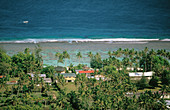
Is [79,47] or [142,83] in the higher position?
[79,47]

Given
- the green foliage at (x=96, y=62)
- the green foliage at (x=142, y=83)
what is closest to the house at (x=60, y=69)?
the green foliage at (x=96, y=62)

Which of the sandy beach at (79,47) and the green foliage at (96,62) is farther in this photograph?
the sandy beach at (79,47)

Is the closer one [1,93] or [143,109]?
[143,109]

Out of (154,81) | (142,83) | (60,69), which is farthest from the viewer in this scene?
(60,69)

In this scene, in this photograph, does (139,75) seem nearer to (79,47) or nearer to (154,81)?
(154,81)

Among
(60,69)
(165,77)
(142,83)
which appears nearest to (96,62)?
(60,69)

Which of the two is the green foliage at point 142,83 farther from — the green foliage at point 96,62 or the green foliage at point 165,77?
the green foliage at point 96,62

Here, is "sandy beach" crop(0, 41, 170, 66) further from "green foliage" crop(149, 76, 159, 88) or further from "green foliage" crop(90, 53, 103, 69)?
"green foliage" crop(149, 76, 159, 88)

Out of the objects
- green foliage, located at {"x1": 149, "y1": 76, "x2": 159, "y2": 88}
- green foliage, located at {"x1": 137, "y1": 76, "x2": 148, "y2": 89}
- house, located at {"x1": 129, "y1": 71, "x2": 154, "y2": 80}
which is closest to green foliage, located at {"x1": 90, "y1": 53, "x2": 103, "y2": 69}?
house, located at {"x1": 129, "y1": 71, "x2": 154, "y2": 80}

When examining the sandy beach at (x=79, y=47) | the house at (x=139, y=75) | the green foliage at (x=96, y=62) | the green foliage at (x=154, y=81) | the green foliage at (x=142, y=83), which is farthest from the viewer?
the sandy beach at (x=79, y=47)

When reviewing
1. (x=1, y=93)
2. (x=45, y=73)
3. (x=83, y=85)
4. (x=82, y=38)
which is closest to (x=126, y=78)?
(x=83, y=85)

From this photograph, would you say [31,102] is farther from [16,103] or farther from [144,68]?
[144,68]
